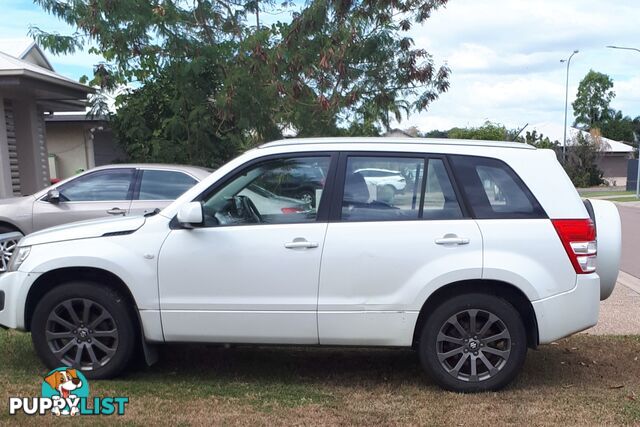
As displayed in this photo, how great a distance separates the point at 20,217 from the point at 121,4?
3353 millimetres

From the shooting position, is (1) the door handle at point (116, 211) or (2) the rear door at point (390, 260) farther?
(1) the door handle at point (116, 211)

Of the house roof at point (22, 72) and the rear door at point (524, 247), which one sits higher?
the house roof at point (22, 72)

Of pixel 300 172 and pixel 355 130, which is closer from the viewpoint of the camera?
pixel 300 172

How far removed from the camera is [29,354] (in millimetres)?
5523

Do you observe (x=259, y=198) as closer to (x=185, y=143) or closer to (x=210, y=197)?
(x=210, y=197)

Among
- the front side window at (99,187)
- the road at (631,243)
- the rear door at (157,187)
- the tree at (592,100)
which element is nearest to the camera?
the rear door at (157,187)

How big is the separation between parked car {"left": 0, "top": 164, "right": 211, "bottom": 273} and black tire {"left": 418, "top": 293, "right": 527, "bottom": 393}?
464cm

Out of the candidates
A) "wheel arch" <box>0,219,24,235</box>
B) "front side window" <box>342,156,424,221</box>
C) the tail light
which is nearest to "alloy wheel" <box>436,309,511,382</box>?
the tail light

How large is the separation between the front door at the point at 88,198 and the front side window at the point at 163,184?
19 cm

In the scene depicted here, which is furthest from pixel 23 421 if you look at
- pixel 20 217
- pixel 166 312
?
pixel 20 217

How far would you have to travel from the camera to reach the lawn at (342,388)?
4.23 m

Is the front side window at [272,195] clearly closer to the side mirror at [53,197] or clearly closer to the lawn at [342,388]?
the lawn at [342,388]

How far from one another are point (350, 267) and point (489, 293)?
1.04 metres

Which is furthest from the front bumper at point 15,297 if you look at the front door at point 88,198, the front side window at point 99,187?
the front side window at point 99,187
